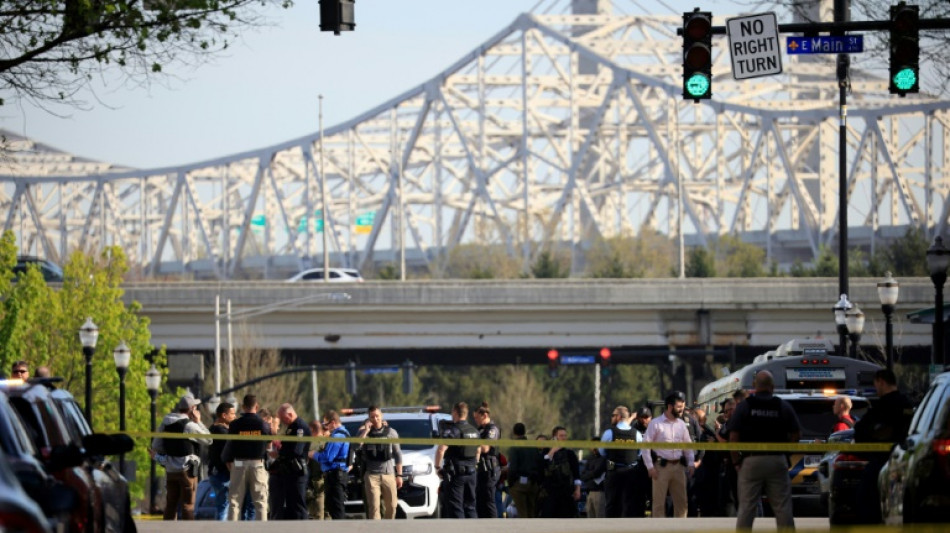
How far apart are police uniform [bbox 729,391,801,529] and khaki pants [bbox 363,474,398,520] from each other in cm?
715

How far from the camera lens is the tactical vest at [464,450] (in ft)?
79.9

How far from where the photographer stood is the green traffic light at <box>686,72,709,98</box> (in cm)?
2189

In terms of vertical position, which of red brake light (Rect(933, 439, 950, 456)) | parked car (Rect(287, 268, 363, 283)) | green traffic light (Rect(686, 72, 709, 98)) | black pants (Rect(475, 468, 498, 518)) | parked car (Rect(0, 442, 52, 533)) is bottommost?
black pants (Rect(475, 468, 498, 518))

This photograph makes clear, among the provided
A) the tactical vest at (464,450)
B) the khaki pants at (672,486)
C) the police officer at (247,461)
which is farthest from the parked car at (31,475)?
the tactical vest at (464,450)

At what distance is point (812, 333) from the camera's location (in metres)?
65.1

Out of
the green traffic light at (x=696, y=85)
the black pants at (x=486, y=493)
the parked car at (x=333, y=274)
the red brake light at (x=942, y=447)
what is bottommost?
the black pants at (x=486, y=493)

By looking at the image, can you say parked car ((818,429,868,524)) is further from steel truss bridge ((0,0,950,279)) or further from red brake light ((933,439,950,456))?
steel truss bridge ((0,0,950,279))

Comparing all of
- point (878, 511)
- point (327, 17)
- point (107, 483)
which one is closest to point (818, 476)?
point (878, 511)

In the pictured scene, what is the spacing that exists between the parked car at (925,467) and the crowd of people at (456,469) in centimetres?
680

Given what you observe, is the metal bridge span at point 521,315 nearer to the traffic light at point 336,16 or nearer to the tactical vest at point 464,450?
the tactical vest at point 464,450

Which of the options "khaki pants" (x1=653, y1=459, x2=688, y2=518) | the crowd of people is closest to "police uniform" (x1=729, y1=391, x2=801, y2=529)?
the crowd of people

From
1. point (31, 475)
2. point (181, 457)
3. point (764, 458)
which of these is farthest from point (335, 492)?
point (31, 475)

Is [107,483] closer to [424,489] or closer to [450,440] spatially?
[450,440]

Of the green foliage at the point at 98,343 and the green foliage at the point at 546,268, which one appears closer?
the green foliage at the point at 98,343
